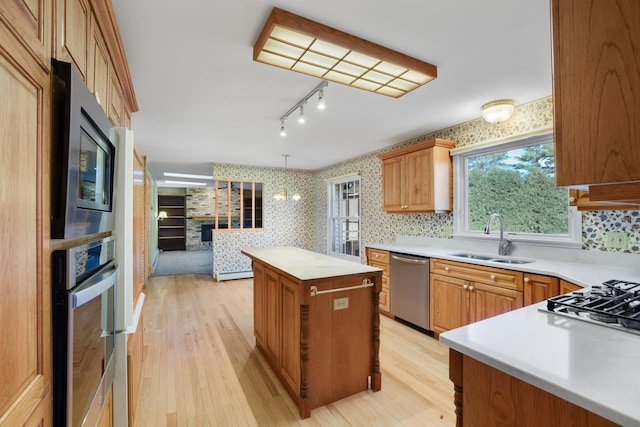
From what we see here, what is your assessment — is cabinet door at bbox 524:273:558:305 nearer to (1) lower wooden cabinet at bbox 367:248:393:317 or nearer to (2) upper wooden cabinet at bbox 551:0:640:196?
(1) lower wooden cabinet at bbox 367:248:393:317

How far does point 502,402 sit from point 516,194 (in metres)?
2.80

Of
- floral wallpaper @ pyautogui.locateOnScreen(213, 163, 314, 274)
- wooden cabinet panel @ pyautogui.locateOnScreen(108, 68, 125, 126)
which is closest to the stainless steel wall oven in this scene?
wooden cabinet panel @ pyautogui.locateOnScreen(108, 68, 125, 126)

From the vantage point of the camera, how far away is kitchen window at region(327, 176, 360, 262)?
18.7 feet

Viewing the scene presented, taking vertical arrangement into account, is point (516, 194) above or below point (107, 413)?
above

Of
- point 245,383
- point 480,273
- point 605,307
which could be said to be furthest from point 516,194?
point 245,383

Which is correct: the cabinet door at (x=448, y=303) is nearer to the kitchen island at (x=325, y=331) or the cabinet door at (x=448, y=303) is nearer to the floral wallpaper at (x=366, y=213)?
the floral wallpaper at (x=366, y=213)

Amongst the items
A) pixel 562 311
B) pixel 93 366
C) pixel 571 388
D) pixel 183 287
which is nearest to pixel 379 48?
pixel 562 311

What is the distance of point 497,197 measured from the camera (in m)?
3.27

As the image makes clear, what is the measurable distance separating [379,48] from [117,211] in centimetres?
183

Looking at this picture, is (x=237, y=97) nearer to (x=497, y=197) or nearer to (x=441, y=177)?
(x=441, y=177)

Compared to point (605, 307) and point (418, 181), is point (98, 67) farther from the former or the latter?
point (418, 181)

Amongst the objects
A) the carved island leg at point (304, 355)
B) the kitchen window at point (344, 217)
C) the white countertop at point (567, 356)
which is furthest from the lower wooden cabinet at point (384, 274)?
the white countertop at point (567, 356)

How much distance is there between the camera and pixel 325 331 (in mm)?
2098

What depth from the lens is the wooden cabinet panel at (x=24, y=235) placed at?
563mm
